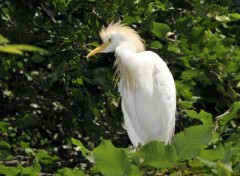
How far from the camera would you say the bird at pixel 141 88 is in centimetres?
396

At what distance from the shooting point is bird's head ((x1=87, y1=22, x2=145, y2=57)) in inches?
152

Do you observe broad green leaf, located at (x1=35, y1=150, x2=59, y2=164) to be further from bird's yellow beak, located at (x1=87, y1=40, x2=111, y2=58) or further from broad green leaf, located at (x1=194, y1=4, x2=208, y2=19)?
broad green leaf, located at (x1=194, y1=4, x2=208, y2=19)

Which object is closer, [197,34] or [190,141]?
[190,141]

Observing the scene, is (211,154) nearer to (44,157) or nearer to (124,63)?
(44,157)

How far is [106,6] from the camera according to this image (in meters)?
3.76

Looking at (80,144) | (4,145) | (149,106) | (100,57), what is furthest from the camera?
(100,57)

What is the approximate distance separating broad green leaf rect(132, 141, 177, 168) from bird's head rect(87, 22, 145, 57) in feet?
7.54

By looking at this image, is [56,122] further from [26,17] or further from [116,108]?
[26,17]

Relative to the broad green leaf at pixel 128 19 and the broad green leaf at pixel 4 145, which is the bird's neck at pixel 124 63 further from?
the broad green leaf at pixel 4 145

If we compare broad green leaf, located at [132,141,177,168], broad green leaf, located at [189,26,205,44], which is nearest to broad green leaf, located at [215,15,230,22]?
broad green leaf, located at [189,26,205,44]

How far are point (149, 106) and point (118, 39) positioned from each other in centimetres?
50

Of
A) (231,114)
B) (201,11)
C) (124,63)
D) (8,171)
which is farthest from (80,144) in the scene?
(124,63)

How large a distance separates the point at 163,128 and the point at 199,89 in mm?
358

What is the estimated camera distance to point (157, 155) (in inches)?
56.2
